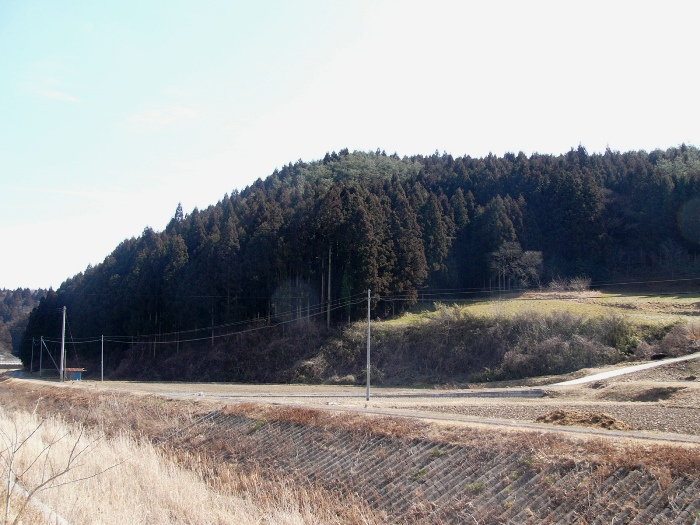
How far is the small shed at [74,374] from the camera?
152 feet

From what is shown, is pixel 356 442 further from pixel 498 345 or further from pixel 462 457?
pixel 498 345

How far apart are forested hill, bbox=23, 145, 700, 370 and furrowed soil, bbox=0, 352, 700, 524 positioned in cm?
2617

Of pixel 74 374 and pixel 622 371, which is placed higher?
pixel 622 371

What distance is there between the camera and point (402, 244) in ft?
150

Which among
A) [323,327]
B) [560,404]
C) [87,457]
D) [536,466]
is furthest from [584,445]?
[323,327]

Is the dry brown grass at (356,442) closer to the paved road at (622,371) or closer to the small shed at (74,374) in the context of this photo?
the paved road at (622,371)

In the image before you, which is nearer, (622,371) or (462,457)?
(462,457)

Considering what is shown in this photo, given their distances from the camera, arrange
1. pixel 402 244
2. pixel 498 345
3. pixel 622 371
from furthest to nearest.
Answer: pixel 402 244 → pixel 498 345 → pixel 622 371

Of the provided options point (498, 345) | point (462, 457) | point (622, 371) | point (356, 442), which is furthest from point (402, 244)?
point (462, 457)

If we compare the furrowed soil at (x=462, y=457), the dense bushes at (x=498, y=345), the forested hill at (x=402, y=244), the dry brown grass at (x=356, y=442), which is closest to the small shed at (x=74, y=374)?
the forested hill at (x=402, y=244)

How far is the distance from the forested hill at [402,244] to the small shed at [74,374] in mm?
8458

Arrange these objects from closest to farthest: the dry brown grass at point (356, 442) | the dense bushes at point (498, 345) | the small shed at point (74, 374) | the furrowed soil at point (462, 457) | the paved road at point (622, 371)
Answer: the furrowed soil at point (462, 457), the dry brown grass at point (356, 442), the paved road at point (622, 371), the dense bushes at point (498, 345), the small shed at point (74, 374)

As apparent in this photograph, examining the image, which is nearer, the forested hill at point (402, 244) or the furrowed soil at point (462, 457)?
the furrowed soil at point (462, 457)

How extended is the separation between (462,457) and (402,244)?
3532 centimetres
